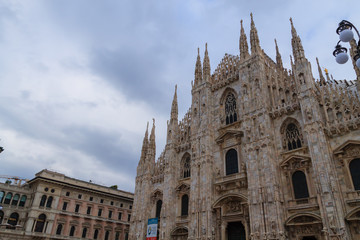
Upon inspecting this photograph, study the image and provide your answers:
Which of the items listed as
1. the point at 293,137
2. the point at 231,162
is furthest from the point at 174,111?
the point at 293,137

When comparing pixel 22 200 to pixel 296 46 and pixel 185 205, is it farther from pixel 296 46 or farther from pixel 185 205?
pixel 296 46

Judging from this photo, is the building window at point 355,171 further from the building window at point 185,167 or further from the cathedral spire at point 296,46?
the building window at point 185,167

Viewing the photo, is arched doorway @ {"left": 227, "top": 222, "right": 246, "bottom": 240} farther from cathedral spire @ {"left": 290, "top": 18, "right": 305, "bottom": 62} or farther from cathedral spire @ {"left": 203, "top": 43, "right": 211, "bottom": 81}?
cathedral spire @ {"left": 203, "top": 43, "right": 211, "bottom": 81}

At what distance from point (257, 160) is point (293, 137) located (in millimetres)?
3443

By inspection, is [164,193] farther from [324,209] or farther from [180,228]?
[324,209]

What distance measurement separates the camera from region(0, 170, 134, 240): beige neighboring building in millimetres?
36750

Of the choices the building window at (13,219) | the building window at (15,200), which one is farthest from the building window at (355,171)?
the building window at (15,200)

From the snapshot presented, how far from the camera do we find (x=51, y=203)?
3919cm

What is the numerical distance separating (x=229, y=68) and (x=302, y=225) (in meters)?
18.0

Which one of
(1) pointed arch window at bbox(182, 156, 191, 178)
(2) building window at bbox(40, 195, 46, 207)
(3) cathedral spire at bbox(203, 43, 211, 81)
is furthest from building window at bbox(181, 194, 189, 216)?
(2) building window at bbox(40, 195, 46, 207)

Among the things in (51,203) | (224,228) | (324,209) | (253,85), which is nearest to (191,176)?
(224,228)

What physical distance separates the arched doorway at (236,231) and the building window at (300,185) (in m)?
5.72

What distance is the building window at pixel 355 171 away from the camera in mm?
17938

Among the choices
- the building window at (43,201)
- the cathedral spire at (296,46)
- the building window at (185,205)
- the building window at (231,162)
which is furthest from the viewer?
the building window at (43,201)
